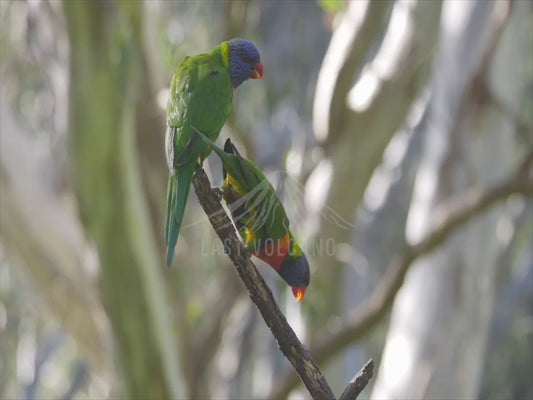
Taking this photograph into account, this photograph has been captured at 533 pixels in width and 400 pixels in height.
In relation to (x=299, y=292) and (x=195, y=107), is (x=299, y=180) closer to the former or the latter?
(x=299, y=292)

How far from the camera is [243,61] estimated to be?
1.29 m

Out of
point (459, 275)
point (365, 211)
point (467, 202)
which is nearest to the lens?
point (467, 202)

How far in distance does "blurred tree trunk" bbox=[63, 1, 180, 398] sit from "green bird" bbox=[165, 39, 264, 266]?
7.45ft

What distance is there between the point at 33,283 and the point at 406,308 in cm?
177

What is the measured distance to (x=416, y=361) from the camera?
3.72 meters

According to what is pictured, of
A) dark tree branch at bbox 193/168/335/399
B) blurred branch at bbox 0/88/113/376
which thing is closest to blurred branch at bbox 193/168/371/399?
dark tree branch at bbox 193/168/335/399

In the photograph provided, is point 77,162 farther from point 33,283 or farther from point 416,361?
point 416,361

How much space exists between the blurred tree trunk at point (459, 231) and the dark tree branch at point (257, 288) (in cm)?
244

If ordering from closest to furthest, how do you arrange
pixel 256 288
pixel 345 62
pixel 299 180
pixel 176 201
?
pixel 176 201, pixel 256 288, pixel 299 180, pixel 345 62

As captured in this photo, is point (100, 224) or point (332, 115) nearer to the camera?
point (100, 224)

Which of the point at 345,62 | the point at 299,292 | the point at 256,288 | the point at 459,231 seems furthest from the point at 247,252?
the point at 459,231

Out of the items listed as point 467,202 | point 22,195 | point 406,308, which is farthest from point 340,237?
point 22,195

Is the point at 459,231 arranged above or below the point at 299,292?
below

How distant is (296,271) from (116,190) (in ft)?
7.51
